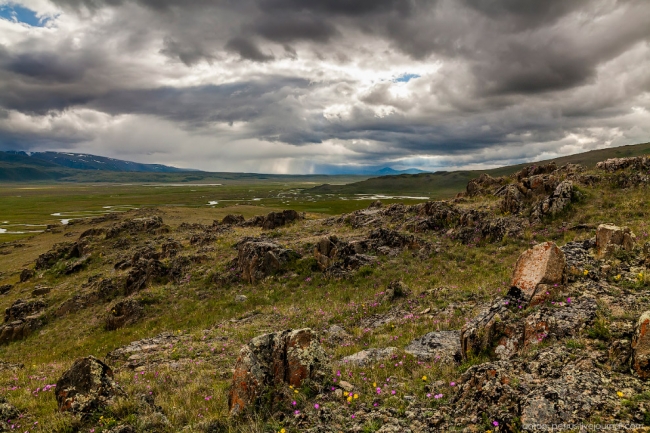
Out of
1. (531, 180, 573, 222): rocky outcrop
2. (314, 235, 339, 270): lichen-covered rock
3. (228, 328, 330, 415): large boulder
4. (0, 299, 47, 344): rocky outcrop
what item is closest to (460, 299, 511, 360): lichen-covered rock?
(228, 328, 330, 415): large boulder

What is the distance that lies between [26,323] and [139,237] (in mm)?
30831

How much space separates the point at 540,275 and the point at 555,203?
20595mm

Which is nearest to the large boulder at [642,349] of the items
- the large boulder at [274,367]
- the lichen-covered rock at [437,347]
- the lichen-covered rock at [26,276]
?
the lichen-covered rock at [437,347]

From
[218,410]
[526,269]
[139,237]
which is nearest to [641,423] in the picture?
[526,269]

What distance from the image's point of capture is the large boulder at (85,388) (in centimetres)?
886

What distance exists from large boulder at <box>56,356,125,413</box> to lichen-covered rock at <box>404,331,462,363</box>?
964 centimetres

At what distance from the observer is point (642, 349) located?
21.8 feet

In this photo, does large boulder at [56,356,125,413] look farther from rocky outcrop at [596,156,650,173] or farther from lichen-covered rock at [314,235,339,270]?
rocky outcrop at [596,156,650,173]

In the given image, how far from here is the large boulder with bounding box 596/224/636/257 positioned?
1272 centimetres

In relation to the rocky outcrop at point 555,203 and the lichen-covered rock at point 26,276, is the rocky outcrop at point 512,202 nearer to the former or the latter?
the rocky outcrop at point 555,203

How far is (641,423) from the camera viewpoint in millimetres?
5426

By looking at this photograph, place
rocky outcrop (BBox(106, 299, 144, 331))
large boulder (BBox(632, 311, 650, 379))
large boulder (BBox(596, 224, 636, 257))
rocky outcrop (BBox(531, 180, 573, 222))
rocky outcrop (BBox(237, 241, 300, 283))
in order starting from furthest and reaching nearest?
rocky outcrop (BBox(237, 241, 300, 283)), rocky outcrop (BBox(531, 180, 573, 222)), rocky outcrop (BBox(106, 299, 144, 331)), large boulder (BBox(596, 224, 636, 257)), large boulder (BBox(632, 311, 650, 379))

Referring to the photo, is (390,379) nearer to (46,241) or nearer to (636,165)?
(636,165)

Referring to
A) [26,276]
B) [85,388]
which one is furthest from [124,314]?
[26,276]
